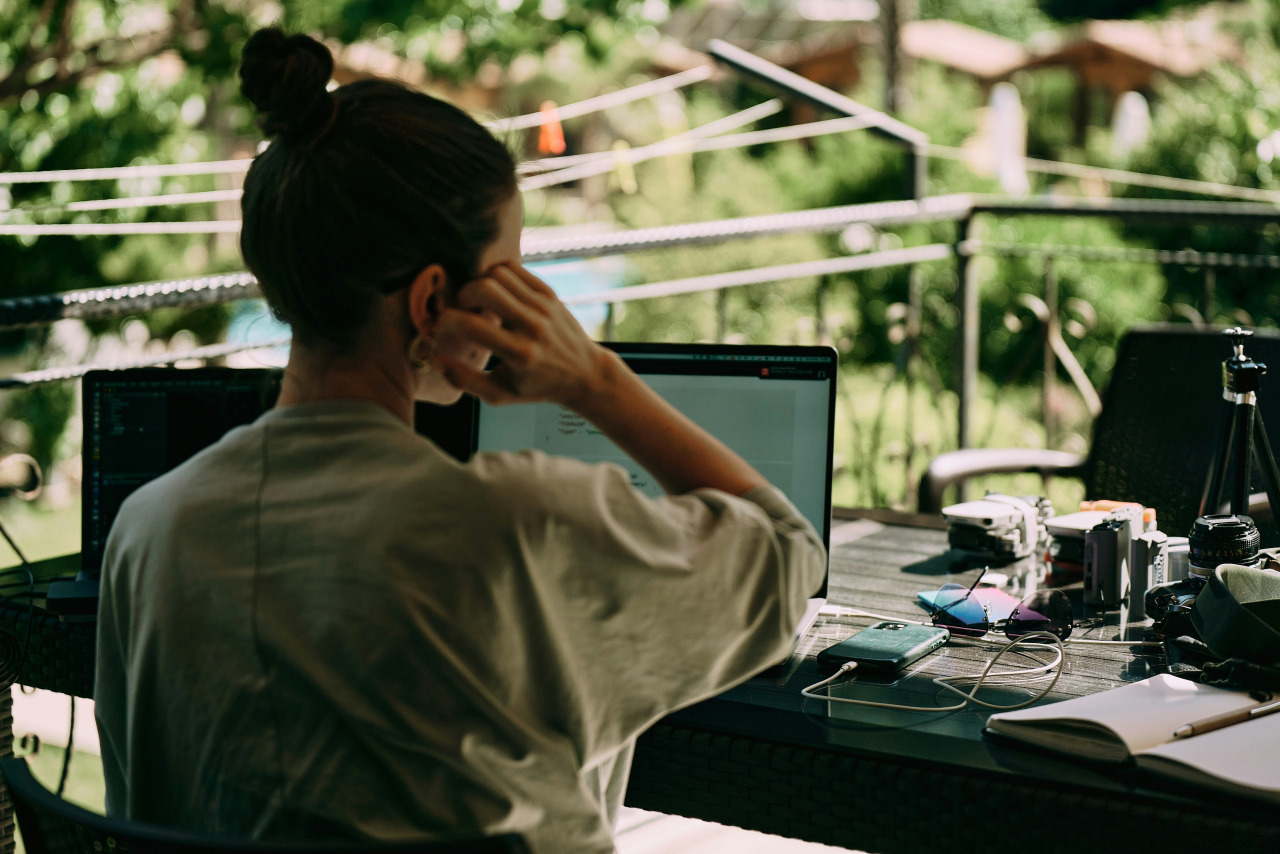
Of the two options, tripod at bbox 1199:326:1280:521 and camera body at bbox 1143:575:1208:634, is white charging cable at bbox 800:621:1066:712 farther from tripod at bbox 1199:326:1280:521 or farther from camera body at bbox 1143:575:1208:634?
tripod at bbox 1199:326:1280:521

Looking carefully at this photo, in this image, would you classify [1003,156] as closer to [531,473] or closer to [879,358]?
[879,358]

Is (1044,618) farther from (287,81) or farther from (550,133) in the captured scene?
(550,133)

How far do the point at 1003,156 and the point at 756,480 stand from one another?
9.92 metres

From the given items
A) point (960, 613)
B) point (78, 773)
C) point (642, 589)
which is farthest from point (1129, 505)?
point (78, 773)

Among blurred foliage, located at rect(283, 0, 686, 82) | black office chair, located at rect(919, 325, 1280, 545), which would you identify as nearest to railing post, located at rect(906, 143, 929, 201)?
black office chair, located at rect(919, 325, 1280, 545)

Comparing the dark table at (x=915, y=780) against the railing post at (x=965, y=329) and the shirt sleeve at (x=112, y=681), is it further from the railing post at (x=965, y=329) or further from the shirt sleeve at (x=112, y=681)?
the railing post at (x=965, y=329)

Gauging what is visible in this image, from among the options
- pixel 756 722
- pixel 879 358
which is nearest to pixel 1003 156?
pixel 879 358

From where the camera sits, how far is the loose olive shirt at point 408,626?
33.8 inches

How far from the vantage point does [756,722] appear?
1.23m

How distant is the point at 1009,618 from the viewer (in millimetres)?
1503

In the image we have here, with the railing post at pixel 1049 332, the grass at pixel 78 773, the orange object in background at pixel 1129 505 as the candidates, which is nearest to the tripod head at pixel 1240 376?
the orange object in background at pixel 1129 505

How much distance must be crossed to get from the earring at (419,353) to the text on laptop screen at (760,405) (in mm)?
602

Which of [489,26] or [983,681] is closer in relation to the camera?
[983,681]

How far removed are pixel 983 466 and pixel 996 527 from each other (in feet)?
2.44
